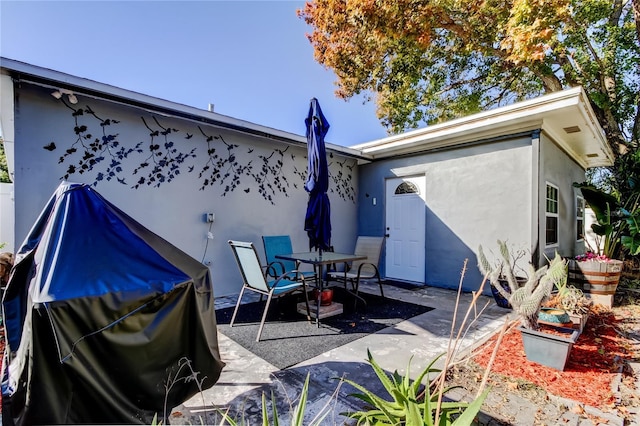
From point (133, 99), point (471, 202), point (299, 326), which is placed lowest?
point (299, 326)

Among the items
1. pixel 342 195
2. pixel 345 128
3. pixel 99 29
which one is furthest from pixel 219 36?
pixel 345 128

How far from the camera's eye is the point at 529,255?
4.95m

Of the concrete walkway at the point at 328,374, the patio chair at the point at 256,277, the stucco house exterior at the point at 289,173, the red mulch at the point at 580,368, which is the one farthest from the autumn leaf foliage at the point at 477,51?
the patio chair at the point at 256,277

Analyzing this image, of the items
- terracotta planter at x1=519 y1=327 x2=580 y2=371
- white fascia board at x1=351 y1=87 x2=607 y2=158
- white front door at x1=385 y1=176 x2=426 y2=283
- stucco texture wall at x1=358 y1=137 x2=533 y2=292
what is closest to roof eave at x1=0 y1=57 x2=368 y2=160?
white fascia board at x1=351 y1=87 x2=607 y2=158

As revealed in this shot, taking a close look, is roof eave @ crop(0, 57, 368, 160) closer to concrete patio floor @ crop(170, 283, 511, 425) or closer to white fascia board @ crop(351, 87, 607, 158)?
white fascia board @ crop(351, 87, 607, 158)

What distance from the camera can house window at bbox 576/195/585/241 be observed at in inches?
311

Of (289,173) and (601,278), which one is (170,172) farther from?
(601,278)

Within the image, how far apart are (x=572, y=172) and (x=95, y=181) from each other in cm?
935

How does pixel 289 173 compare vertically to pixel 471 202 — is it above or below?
above

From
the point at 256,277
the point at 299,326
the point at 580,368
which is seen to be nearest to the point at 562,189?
the point at 580,368

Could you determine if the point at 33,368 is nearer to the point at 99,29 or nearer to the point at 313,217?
the point at 313,217

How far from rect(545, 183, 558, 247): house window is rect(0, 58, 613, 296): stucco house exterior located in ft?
0.12

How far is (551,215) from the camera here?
5773mm

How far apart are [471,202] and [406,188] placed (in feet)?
4.57
